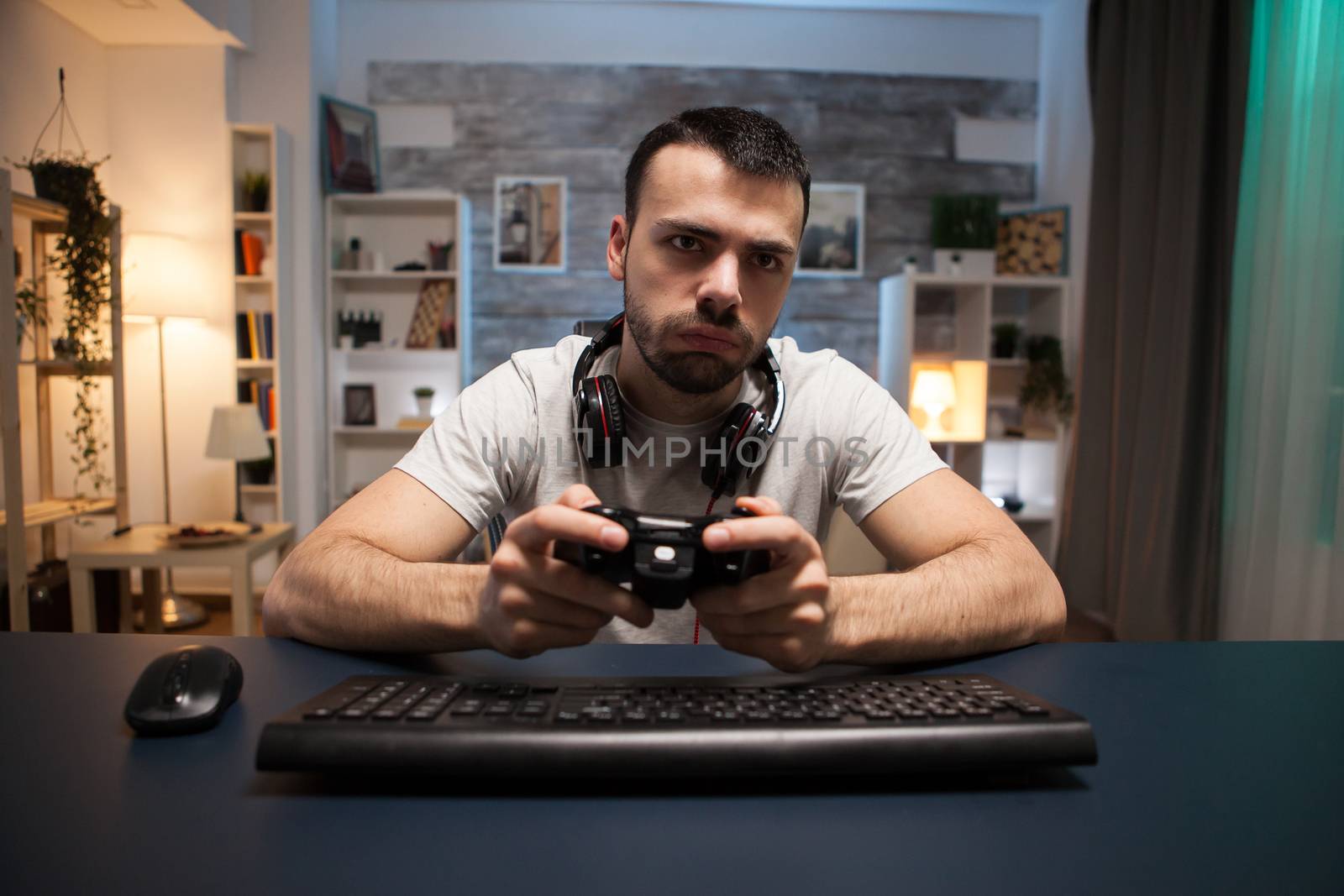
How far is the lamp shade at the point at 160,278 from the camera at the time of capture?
3297 millimetres

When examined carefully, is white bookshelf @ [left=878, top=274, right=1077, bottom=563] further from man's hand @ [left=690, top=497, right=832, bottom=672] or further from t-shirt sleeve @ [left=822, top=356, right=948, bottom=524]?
man's hand @ [left=690, top=497, right=832, bottom=672]

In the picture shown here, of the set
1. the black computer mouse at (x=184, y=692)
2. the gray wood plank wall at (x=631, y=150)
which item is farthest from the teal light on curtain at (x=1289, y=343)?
the black computer mouse at (x=184, y=692)

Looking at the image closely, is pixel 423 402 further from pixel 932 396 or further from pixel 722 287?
pixel 722 287

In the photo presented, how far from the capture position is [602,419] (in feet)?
3.82

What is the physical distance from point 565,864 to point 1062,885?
0.92 feet

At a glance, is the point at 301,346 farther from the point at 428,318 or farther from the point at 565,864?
the point at 565,864

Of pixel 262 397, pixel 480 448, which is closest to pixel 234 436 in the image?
pixel 262 397

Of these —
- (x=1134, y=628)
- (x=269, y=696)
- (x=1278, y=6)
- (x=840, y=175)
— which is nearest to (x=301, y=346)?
(x=840, y=175)

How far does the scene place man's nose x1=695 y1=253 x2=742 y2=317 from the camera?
111cm

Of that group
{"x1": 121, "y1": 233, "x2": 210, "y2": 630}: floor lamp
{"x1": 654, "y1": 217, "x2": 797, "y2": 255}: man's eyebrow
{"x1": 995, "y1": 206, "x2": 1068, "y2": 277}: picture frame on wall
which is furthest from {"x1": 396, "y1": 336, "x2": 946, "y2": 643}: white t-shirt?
{"x1": 995, "y1": 206, "x2": 1068, "y2": 277}: picture frame on wall

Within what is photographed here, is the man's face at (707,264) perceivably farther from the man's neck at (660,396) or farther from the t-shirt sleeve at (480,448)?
the t-shirt sleeve at (480,448)

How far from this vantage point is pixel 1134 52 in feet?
10.3

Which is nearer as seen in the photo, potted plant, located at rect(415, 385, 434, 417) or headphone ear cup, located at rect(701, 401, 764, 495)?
headphone ear cup, located at rect(701, 401, 764, 495)

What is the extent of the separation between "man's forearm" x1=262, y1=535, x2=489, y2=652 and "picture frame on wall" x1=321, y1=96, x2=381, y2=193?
3.51m
